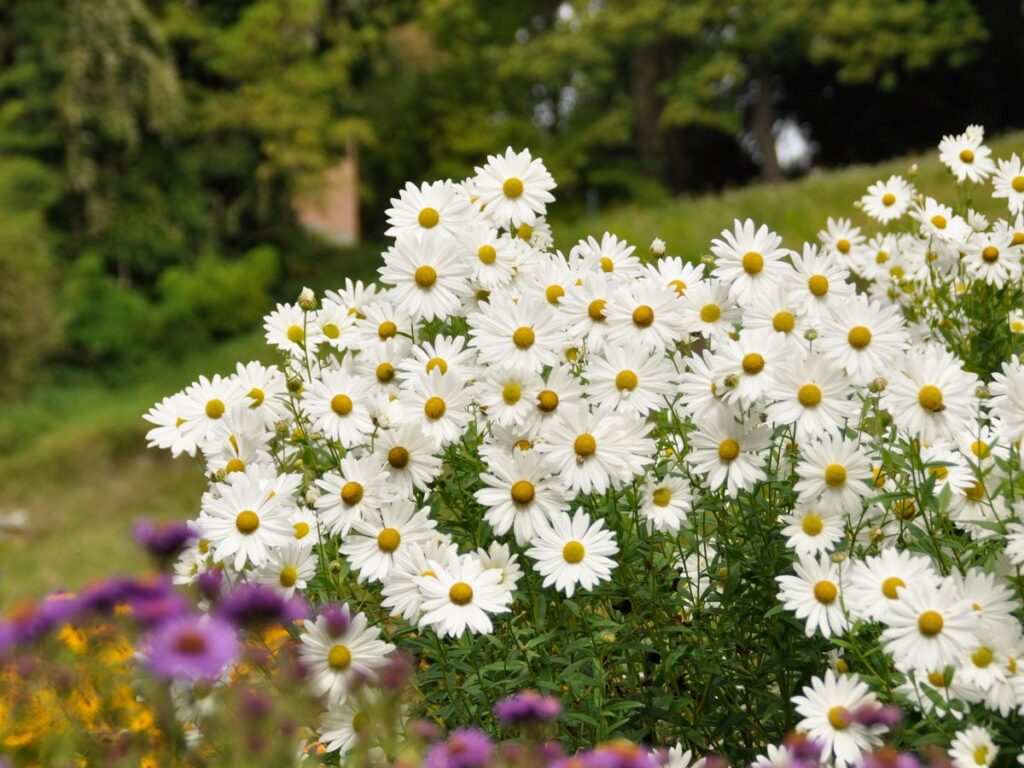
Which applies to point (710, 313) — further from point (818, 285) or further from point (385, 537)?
point (385, 537)

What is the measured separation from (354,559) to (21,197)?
1294 cm

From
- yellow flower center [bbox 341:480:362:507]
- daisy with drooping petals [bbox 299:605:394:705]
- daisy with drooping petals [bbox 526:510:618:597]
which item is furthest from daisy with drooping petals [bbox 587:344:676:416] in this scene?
daisy with drooping petals [bbox 299:605:394:705]

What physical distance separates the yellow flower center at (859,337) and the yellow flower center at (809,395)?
11 centimetres

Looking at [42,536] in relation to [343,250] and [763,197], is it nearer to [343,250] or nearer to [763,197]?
[763,197]

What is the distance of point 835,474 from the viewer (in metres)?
1.71

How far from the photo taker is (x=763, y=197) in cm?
936

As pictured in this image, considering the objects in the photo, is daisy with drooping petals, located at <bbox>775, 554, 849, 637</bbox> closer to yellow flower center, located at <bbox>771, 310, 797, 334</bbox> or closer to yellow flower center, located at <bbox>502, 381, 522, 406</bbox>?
yellow flower center, located at <bbox>771, 310, 797, 334</bbox>

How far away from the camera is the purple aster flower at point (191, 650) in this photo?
3.51 ft

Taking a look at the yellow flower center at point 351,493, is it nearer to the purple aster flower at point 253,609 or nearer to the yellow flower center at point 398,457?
the yellow flower center at point 398,457

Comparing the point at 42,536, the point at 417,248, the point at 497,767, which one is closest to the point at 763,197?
the point at 42,536

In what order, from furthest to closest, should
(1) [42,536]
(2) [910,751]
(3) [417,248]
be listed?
(1) [42,536] < (3) [417,248] < (2) [910,751]

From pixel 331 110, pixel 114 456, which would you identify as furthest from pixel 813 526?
pixel 331 110

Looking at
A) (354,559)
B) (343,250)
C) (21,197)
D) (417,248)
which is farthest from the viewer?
(343,250)

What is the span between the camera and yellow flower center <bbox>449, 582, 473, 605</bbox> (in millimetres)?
1701
